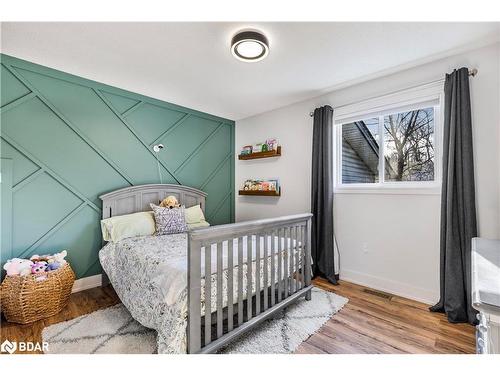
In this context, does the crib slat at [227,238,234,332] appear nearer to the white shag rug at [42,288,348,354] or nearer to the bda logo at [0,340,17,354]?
the white shag rug at [42,288,348,354]

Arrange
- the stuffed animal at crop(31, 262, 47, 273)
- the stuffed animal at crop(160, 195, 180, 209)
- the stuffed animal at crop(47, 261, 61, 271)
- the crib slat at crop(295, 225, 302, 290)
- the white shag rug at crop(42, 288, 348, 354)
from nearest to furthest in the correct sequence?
the white shag rug at crop(42, 288, 348, 354)
the stuffed animal at crop(31, 262, 47, 273)
the stuffed animal at crop(47, 261, 61, 271)
the crib slat at crop(295, 225, 302, 290)
the stuffed animal at crop(160, 195, 180, 209)

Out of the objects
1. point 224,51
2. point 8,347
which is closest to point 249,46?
point 224,51

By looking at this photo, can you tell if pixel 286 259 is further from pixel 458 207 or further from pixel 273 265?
pixel 458 207

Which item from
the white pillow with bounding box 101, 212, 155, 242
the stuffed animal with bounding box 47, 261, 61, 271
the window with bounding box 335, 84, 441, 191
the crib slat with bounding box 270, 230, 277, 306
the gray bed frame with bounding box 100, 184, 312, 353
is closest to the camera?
the gray bed frame with bounding box 100, 184, 312, 353

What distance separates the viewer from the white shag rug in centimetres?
164

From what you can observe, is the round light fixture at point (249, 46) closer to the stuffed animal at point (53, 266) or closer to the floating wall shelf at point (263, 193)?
the floating wall shelf at point (263, 193)

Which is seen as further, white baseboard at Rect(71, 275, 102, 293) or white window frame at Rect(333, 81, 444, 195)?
white baseboard at Rect(71, 275, 102, 293)

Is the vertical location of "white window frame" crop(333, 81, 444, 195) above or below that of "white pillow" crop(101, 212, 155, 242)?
above

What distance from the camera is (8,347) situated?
1675mm

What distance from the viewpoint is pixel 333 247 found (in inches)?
112

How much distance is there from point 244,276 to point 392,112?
2297 millimetres

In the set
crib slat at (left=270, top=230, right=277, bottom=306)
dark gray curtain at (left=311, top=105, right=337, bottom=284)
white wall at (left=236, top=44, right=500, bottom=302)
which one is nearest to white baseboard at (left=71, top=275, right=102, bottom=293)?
crib slat at (left=270, top=230, right=277, bottom=306)

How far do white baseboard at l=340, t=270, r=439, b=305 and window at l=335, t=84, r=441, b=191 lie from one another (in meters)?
1.00

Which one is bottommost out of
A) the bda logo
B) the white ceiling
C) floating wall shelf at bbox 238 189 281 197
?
the bda logo
